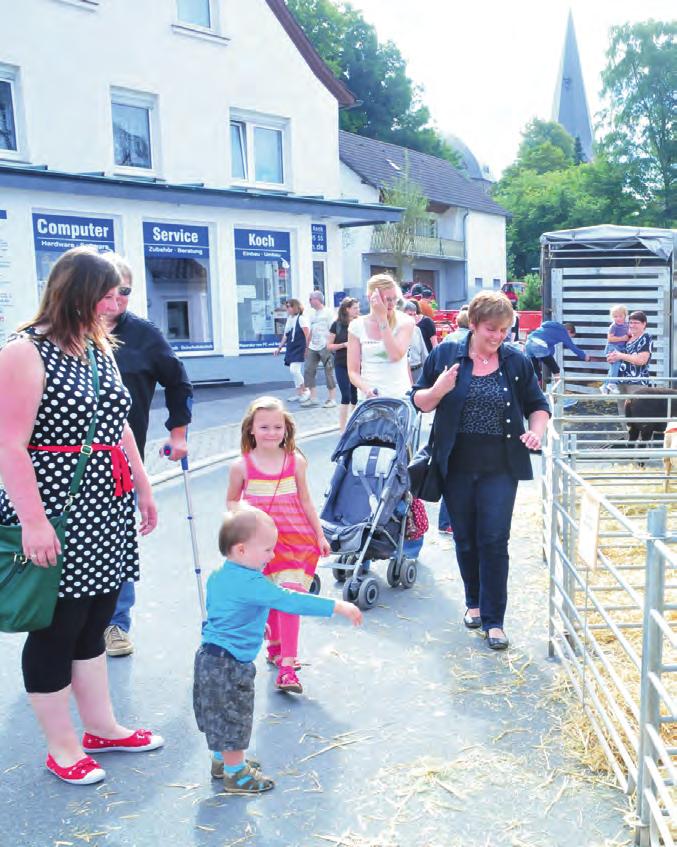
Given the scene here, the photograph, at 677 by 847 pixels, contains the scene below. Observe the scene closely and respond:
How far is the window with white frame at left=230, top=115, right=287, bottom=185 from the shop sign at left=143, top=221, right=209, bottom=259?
6.58ft

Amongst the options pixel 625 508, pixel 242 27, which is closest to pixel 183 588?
pixel 625 508

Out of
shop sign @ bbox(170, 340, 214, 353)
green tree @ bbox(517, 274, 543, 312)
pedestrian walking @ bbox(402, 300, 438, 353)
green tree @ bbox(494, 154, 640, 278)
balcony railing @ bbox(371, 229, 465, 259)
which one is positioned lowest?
shop sign @ bbox(170, 340, 214, 353)

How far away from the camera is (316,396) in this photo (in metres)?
17.4

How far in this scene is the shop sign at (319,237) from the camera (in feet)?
73.3

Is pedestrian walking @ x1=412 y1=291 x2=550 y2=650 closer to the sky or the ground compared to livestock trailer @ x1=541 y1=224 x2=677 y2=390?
closer to the ground

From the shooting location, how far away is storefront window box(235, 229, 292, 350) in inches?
825

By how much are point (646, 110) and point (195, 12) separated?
4216 cm

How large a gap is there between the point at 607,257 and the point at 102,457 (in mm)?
13957

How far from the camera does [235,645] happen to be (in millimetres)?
3562

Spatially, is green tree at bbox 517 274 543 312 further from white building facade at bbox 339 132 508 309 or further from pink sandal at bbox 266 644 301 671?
pink sandal at bbox 266 644 301 671

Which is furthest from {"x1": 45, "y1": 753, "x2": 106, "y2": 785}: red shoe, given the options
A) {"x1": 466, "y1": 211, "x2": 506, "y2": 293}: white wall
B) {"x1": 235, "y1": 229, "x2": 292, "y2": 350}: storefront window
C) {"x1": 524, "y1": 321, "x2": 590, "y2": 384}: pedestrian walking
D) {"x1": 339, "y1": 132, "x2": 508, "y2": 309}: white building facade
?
{"x1": 466, "y1": 211, "x2": 506, "y2": 293}: white wall

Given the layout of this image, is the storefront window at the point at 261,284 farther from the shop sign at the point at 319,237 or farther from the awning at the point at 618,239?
the awning at the point at 618,239

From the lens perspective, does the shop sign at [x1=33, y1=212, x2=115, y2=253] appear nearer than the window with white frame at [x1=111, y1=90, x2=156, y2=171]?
Yes

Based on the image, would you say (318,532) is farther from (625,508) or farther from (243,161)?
(243,161)
